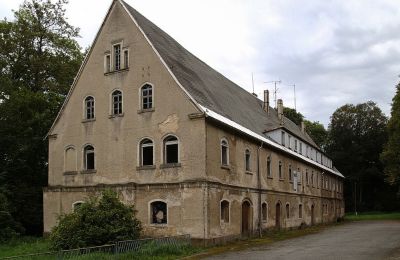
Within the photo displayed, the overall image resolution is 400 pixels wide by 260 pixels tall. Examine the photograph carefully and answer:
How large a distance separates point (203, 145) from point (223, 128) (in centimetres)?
270

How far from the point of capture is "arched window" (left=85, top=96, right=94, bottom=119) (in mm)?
29109

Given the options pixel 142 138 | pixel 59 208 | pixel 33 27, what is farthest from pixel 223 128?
pixel 33 27

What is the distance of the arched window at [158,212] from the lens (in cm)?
2534

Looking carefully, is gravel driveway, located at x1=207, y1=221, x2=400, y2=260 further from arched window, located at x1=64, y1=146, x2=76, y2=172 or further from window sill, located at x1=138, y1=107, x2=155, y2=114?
arched window, located at x1=64, y1=146, x2=76, y2=172

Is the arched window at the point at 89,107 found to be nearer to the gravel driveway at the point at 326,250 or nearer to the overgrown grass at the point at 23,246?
the overgrown grass at the point at 23,246

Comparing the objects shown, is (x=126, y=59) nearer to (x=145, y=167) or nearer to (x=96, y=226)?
(x=145, y=167)

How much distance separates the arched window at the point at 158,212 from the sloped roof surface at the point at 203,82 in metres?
5.72

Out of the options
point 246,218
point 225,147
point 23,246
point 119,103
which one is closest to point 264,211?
point 246,218

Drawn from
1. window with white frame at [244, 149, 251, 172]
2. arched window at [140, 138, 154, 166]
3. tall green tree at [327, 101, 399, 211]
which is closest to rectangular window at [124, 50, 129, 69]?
arched window at [140, 138, 154, 166]

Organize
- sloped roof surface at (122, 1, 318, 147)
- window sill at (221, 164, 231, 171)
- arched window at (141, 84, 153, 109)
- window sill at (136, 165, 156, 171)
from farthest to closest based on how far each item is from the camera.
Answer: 1. sloped roof surface at (122, 1, 318, 147)
2. arched window at (141, 84, 153, 109)
3. window sill at (221, 164, 231, 171)
4. window sill at (136, 165, 156, 171)

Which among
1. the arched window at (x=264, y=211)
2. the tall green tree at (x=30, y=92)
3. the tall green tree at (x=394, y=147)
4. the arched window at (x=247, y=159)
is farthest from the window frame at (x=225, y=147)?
the tall green tree at (x=394, y=147)

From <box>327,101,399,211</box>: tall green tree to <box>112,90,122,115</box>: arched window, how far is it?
180ft

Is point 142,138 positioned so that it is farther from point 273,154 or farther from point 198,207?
point 273,154

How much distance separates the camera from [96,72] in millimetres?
28984
